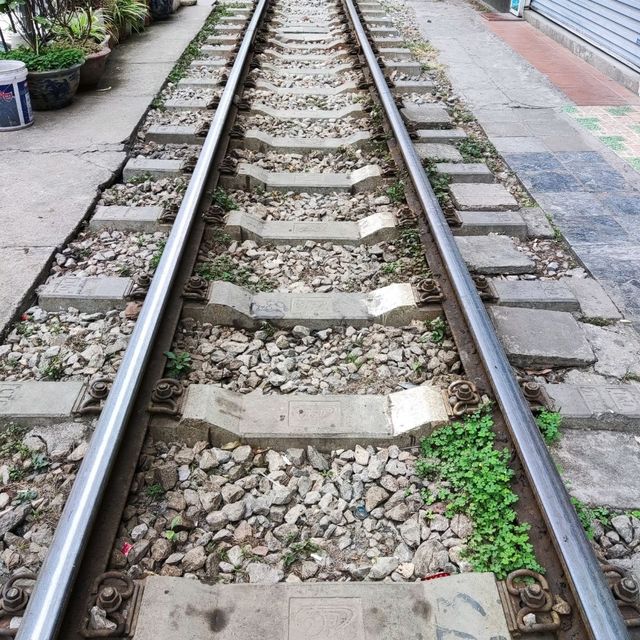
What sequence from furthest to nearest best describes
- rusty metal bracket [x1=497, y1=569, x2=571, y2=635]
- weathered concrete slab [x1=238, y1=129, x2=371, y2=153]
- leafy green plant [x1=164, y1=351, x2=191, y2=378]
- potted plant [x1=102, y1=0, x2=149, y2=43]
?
potted plant [x1=102, y1=0, x2=149, y2=43] < weathered concrete slab [x1=238, y1=129, x2=371, y2=153] < leafy green plant [x1=164, y1=351, x2=191, y2=378] < rusty metal bracket [x1=497, y1=569, x2=571, y2=635]

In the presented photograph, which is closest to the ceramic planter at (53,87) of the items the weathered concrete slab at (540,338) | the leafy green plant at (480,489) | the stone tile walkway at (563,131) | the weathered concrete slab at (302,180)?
the weathered concrete slab at (302,180)

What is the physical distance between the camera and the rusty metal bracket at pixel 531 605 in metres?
1.82

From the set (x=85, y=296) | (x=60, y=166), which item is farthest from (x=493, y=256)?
(x=60, y=166)

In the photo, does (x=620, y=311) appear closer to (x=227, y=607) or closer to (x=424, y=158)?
(x=424, y=158)

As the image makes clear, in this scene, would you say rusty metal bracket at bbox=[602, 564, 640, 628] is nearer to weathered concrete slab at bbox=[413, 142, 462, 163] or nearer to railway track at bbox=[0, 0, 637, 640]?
railway track at bbox=[0, 0, 637, 640]

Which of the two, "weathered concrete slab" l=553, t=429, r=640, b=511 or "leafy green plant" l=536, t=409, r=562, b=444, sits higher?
"leafy green plant" l=536, t=409, r=562, b=444

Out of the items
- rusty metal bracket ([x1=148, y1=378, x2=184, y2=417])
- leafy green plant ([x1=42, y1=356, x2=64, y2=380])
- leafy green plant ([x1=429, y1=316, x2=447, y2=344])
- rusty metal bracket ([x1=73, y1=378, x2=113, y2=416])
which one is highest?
rusty metal bracket ([x1=148, y1=378, x2=184, y2=417])

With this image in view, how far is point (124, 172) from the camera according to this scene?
15.3 feet

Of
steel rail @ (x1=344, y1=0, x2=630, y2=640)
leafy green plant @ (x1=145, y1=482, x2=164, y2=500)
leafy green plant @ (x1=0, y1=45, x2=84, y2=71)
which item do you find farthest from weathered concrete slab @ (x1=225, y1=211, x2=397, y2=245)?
leafy green plant @ (x1=0, y1=45, x2=84, y2=71)

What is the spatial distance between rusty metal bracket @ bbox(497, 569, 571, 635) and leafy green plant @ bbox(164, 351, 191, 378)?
4.92 ft

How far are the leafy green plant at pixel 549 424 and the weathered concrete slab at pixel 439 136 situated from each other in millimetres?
3246

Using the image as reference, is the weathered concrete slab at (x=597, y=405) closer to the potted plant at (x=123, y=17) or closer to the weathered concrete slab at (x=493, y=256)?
the weathered concrete slab at (x=493, y=256)

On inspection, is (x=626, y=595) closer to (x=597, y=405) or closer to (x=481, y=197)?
(x=597, y=405)

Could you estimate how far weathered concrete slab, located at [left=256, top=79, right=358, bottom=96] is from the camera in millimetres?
6375
